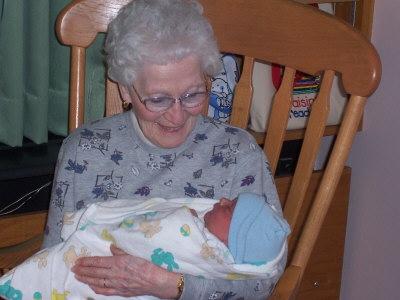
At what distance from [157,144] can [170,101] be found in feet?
0.38

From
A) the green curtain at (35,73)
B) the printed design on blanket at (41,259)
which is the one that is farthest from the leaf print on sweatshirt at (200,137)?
the green curtain at (35,73)

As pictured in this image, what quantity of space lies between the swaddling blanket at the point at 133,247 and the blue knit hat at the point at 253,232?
19mm

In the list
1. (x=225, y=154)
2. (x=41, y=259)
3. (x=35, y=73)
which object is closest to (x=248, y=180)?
(x=225, y=154)

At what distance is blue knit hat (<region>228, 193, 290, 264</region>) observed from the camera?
4.00 ft

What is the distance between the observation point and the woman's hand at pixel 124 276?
127 centimetres

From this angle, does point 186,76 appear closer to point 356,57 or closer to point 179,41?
point 179,41

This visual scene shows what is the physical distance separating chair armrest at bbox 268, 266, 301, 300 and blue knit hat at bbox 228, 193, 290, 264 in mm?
83

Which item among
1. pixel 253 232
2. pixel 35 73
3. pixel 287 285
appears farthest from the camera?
pixel 35 73

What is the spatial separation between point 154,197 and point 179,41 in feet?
1.03

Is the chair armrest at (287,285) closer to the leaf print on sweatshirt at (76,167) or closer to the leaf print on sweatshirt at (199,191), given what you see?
the leaf print on sweatshirt at (199,191)

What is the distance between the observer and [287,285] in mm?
1313

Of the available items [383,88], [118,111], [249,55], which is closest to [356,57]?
[249,55]

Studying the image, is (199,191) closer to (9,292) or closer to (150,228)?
(150,228)

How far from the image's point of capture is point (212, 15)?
152 cm
